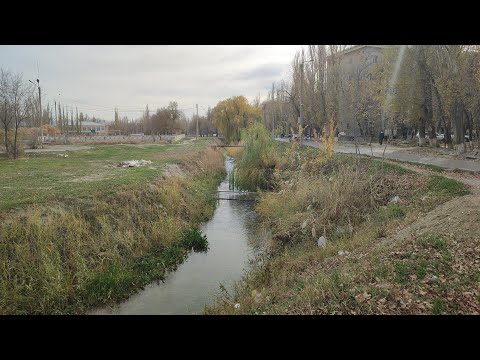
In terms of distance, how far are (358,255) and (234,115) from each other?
4123 cm

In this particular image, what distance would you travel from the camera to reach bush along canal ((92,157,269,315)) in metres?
8.78

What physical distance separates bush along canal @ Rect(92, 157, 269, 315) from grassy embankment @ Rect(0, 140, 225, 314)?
0.39 metres

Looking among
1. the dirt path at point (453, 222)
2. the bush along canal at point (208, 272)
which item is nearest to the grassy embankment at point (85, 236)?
the bush along canal at point (208, 272)

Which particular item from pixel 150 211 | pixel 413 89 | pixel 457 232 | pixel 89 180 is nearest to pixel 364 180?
pixel 457 232

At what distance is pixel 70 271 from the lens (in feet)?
30.0

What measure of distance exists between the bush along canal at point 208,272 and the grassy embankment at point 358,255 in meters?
0.69

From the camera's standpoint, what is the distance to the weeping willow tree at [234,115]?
156 feet

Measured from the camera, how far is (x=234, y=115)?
47844 millimetres

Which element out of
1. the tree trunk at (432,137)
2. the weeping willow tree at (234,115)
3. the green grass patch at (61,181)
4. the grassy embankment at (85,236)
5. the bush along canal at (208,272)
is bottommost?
the bush along canal at (208,272)

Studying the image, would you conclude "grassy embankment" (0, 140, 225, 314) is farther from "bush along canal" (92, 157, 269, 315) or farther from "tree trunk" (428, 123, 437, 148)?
"tree trunk" (428, 123, 437, 148)

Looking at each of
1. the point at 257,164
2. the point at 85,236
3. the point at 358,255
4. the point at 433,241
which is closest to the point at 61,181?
the point at 85,236

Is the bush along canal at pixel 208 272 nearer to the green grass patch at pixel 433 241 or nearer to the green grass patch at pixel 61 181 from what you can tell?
the green grass patch at pixel 61 181

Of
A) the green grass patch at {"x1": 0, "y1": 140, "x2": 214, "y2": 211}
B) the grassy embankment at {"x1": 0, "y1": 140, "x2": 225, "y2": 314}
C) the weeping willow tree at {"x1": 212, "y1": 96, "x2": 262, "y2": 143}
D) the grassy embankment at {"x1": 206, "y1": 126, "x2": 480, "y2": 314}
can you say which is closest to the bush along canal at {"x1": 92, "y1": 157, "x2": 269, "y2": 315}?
the grassy embankment at {"x1": 0, "y1": 140, "x2": 225, "y2": 314}

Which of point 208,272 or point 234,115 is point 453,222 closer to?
point 208,272
